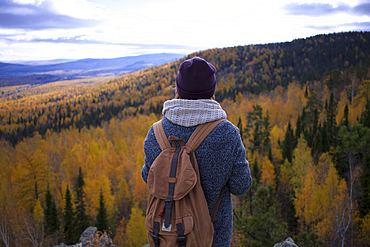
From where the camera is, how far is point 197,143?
193 cm

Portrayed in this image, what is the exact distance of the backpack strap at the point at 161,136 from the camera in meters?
2.02

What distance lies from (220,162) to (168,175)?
46cm

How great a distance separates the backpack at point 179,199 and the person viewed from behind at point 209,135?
7 centimetres

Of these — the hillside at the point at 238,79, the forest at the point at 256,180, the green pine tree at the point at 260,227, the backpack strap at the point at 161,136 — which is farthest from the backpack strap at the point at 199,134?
the hillside at the point at 238,79

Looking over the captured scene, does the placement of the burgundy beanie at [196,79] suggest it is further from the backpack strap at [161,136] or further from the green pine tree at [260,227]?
the green pine tree at [260,227]

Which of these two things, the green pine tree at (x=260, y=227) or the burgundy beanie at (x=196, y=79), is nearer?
the burgundy beanie at (x=196, y=79)

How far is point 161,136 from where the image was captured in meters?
2.07

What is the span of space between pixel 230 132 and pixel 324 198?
26.2 metres

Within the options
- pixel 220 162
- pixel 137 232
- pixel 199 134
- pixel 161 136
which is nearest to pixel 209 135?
pixel 199 134

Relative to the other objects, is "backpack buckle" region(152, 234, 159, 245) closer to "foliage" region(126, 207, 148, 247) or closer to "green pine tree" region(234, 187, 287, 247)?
"green pine tree" region(234, 187, 287, 247)

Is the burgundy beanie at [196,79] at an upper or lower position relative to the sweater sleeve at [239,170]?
upper

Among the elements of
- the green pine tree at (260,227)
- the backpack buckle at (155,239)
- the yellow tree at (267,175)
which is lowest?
the yellow tree at (267,175)

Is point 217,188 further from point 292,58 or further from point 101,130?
point 292,58

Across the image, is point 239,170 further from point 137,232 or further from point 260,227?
point 137,232
